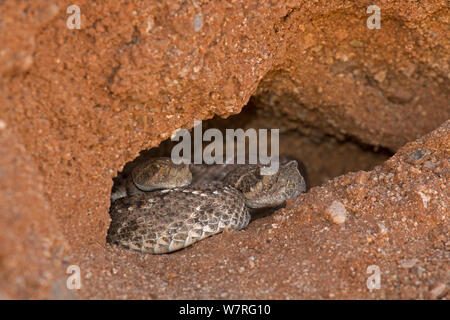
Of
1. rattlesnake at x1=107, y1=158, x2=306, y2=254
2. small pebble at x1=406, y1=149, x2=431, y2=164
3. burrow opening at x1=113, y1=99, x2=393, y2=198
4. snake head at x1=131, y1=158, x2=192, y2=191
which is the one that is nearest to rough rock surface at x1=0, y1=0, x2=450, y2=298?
small pebble at x1=406, y1=149, x2=431, y2=164

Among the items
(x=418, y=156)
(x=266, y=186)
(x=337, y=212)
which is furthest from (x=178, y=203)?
(x=418, y=156)

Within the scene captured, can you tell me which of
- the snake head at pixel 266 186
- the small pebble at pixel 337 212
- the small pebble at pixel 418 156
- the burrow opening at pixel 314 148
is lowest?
the small pebble at pixel 337 212

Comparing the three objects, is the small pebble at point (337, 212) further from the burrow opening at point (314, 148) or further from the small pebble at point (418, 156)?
the burrow opening at point (314, 148)

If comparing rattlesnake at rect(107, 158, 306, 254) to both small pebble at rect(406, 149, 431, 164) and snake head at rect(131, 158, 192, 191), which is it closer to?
snake head at rect(131, 158, 192, 191)

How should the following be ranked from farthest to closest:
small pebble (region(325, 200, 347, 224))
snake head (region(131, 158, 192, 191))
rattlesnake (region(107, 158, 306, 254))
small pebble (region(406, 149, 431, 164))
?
snake head (region(131, 158, 192, 191)) < small pebble (region(406, 149, 431, 164)) < rattlesnake (region(107, 158, 306, 254)) < small pebble (region(325, 200, 347, 224))

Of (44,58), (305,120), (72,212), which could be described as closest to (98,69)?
(44,58)

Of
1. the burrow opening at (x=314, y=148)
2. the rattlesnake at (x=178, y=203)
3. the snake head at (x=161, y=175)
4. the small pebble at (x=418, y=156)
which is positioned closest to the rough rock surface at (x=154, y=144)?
the small pebble at (x=418, y=156)

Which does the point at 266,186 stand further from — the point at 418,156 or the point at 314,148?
the point at 314,148
